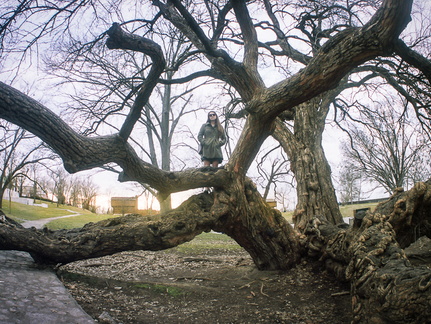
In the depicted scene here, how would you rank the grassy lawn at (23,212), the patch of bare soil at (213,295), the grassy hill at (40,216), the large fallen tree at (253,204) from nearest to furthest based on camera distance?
the large fallen tree at (253,204)
the patch of bare soil at (213,295)
the grassy hill at (40,216)
the grassy lawn at (23,212)

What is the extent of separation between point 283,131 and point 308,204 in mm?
1880

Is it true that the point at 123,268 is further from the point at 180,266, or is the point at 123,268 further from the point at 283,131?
the point at 283,131

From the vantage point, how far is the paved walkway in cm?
283

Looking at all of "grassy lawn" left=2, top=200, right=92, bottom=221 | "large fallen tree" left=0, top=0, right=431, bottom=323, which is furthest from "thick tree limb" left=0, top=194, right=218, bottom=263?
"grassy lawn" left=2, top=200, right=92, bottom=221

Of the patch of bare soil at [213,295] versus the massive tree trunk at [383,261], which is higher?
the massive tree trunk at [383,261]

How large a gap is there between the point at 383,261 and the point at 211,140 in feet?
15.3

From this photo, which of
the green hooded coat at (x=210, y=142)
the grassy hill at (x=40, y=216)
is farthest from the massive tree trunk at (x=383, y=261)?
the grassy hill at (x=40, y=216)

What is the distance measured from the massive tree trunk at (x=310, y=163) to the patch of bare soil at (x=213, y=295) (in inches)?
54.6

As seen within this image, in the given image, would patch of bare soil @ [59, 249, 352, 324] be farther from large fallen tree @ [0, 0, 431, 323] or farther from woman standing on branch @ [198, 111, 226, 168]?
woman standing on branch @ [198, 111, 226, 168]

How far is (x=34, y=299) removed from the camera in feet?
10.7

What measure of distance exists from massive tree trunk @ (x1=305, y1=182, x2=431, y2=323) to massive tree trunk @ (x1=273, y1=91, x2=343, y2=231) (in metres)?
0.84

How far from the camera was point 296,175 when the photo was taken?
6.77m

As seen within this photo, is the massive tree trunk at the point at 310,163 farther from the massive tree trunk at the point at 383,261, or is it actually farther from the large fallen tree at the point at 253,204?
the massive tree trunk at the point at 383,261

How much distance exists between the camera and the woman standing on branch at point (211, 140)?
23.3ft
